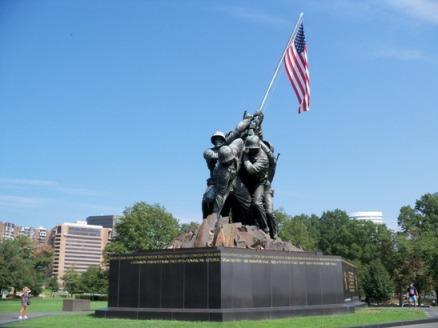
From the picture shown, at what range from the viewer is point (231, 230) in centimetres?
1777

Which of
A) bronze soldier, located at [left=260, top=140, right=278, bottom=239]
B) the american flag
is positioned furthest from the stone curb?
the american flag

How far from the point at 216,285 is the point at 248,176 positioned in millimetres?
6124

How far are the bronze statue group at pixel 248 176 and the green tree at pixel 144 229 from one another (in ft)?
139

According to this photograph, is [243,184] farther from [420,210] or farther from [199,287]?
[420,210]

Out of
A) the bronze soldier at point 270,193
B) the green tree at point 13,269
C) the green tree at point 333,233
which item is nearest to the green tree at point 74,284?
the green tree at point 13,269

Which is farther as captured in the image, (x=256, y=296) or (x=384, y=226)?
(x=384, y=226)

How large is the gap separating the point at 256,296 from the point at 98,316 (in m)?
5.32

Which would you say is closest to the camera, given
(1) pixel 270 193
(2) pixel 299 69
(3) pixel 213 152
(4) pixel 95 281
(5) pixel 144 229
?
(3) pixel 213 152

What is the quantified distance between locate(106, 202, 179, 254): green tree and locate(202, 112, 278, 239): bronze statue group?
42.2m

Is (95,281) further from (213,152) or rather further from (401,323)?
(401,323)

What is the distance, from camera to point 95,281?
70.4 meters

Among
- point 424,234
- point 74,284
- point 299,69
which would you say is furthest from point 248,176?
point 74,284

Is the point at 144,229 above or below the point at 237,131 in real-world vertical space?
above

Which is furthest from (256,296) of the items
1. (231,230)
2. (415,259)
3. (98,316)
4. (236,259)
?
(415,259)
